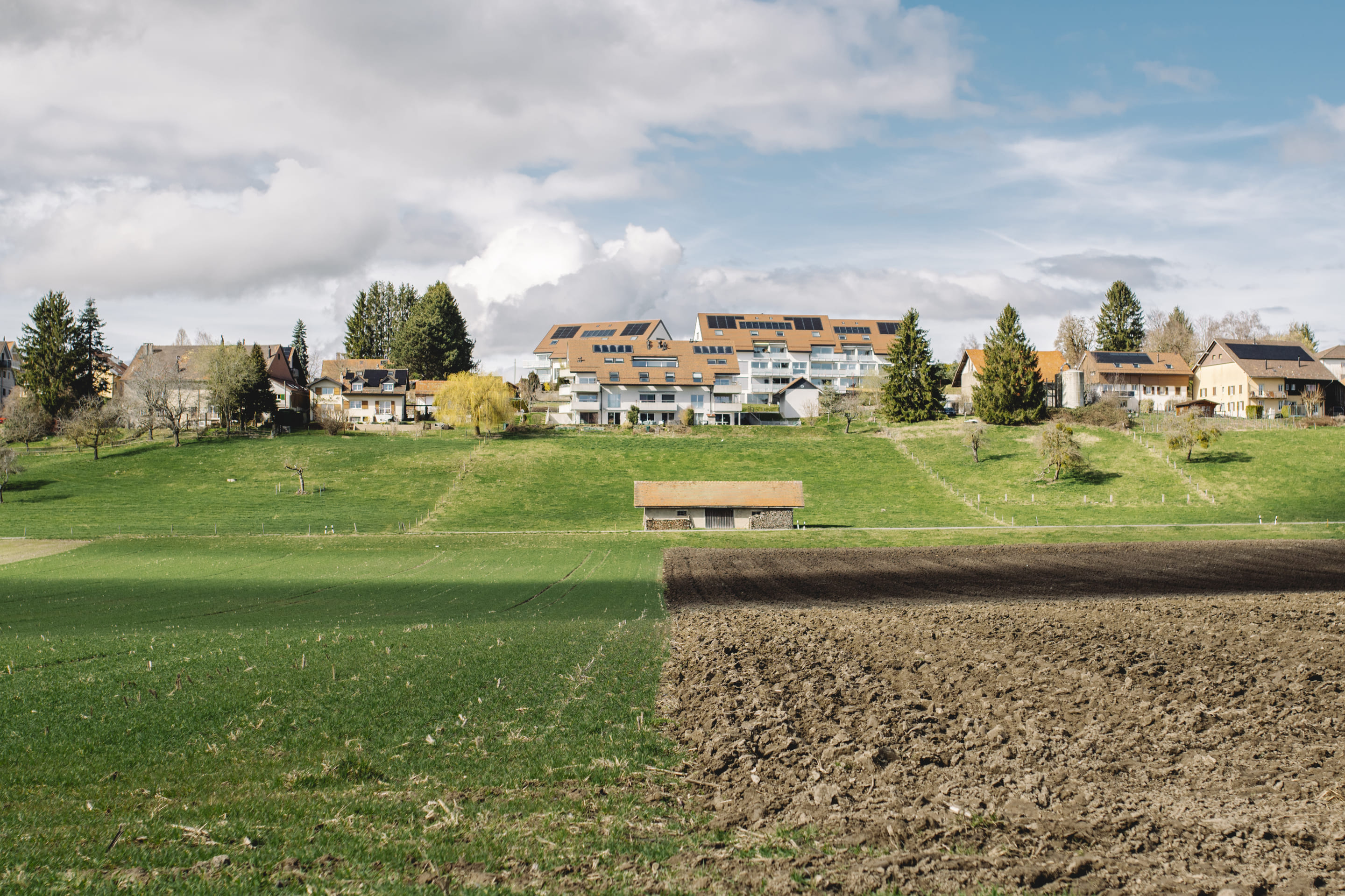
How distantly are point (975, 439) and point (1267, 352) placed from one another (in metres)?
53.1

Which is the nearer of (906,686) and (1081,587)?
(906,686)

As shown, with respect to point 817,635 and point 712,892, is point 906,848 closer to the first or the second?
point 712,892

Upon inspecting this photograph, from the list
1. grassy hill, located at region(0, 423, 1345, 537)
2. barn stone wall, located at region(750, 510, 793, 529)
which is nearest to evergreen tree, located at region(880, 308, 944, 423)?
grassy hill, located at region(0, 423, 1345, 537)

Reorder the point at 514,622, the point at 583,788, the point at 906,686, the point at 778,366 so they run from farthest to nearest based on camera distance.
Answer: the point at 778,366 < the point at 514,622 < the point at 906,686 < the point at 583,788

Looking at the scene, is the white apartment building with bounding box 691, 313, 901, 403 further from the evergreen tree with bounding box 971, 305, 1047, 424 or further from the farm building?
the farm building

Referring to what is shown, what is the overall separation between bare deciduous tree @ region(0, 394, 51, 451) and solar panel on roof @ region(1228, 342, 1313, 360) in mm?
143683

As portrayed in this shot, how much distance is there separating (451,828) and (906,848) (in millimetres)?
5252

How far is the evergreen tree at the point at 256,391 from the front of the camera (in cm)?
9506

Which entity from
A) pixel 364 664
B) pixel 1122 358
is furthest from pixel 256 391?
pixel 1122 358

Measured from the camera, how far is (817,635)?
2161cm

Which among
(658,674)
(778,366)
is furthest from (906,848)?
(778,366)

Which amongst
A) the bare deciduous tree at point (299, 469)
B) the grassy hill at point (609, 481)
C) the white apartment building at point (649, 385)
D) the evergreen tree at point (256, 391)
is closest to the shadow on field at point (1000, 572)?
the grassy hill at point (609, 481)

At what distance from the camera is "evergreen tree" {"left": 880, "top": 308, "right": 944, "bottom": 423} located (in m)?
98.3

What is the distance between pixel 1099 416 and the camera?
89875 millimetres
